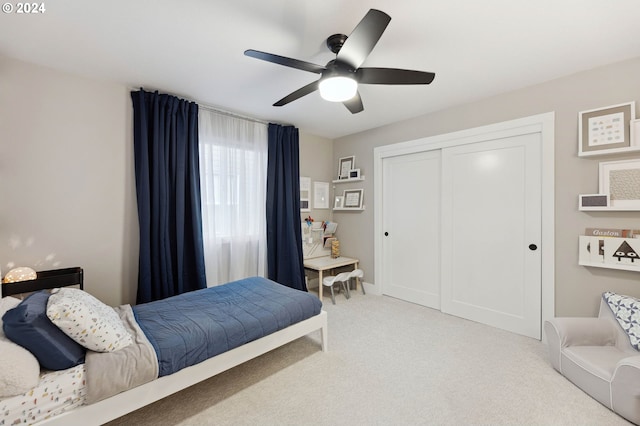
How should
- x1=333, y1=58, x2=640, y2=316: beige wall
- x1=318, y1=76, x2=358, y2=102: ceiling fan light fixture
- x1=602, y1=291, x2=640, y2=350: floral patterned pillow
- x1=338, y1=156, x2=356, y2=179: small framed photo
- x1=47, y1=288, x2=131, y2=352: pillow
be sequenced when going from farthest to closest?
1. x1=338, y1=156, x2=356, y2=179: small framed photo
2. x1=333, y1=58, x2=640, y2=316: beige wall
3. x1=602, y1=291, x2=640, y2=350: floral patterned pillow
4. x1=318, y1=76, x2=358, y2=102: ceiling fan light fixture
5. x1=47, y1=288, x2=131, y2=352: pillow

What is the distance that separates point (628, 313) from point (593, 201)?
0.88 m

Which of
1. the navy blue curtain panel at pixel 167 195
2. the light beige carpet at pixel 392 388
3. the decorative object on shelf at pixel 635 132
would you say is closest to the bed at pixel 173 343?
the light beige carpet at pixel 392 388

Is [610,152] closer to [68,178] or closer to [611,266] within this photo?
[611,266]

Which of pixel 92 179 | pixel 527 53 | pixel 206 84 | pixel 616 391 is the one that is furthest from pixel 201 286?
pixel 527 53

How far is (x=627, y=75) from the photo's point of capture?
2.19 metres

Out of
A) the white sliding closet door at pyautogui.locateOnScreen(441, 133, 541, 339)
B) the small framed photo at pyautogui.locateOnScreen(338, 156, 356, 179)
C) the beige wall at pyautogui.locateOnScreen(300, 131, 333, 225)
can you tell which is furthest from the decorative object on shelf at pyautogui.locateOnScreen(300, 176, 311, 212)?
the white sliding closet door at pyautogui.locateOnScreen(441, 133, 541, 339)

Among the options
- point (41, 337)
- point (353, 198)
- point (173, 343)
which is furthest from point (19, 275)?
point (353, 198)

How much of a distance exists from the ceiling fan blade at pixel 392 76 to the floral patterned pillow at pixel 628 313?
2.19 m

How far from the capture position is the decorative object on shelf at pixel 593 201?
223 centimetres

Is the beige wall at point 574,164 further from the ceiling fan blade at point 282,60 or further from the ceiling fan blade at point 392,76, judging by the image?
the ceiling fan blade at point 282,60

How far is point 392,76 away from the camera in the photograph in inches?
71.6

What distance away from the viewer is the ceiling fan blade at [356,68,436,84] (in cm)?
174

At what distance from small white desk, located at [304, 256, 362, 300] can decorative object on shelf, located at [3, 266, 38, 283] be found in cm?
271

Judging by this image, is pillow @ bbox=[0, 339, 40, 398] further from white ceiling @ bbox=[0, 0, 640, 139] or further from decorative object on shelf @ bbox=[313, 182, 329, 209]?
decorative object on shelf @ bbox=[313, 182, 329, 209]
